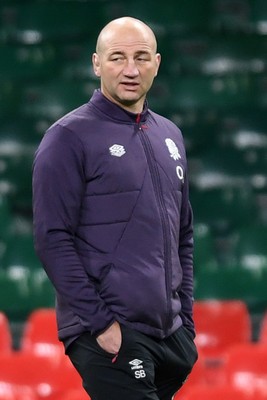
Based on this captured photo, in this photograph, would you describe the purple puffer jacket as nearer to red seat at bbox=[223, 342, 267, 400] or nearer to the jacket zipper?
the jacket zipper

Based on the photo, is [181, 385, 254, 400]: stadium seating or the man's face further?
[181, 385, 254, 400]: stadium seating

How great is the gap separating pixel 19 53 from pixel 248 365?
381cm

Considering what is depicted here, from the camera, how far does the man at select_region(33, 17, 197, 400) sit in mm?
2311

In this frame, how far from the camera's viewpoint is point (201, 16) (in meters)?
7.35

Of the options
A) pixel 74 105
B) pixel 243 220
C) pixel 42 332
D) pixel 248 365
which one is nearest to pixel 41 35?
pixel 74 105

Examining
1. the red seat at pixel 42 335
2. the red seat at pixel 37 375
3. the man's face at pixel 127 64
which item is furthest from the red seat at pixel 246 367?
the man's face at pixel 127 64

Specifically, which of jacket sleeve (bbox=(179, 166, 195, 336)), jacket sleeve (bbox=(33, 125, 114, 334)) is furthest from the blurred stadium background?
jacket sleeve (bbox=(33, 125, 114, 334))

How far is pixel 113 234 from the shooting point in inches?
92.4

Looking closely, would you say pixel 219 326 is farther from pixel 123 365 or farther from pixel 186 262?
pixel 123 365

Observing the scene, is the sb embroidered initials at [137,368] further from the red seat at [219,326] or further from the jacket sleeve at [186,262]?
the red seat at [219,326]

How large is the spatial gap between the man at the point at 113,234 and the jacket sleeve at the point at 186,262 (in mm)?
94

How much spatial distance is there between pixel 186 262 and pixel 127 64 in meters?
0.52

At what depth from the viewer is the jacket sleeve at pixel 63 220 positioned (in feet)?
7.51

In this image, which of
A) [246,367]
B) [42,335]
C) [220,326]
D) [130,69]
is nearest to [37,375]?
[42,335]
